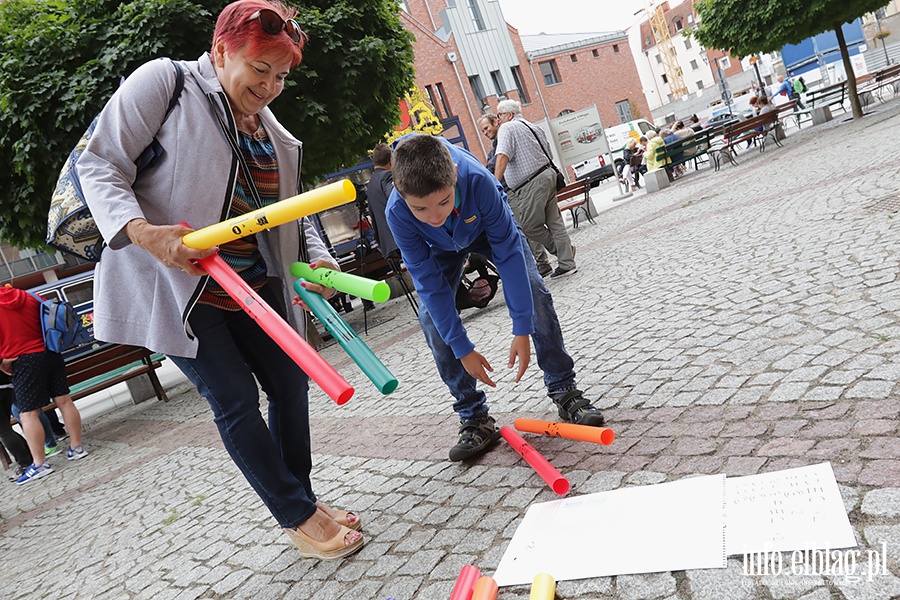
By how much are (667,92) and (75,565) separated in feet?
249

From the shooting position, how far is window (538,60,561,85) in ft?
124

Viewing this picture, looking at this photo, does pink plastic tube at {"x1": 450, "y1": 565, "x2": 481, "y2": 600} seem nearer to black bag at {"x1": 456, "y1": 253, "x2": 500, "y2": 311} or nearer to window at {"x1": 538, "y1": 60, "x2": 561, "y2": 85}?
black bag at {"x1": 456, "y1": 253, "x2": 500, "y2": 311}

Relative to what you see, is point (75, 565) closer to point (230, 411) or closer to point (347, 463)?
point (347, 463)

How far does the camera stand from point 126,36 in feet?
23.4

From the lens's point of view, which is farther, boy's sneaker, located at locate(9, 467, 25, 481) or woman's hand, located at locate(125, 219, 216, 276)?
boy's sneaker, located at locate(9, 467, 25, 481)

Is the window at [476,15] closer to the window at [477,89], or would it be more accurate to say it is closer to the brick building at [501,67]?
the brick building at [501,67]

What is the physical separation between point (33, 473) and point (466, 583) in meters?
6.11

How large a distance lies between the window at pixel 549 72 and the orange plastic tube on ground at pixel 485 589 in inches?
1509

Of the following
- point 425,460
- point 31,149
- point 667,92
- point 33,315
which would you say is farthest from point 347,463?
point 667,92

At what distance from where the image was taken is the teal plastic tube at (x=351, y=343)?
6.39ft

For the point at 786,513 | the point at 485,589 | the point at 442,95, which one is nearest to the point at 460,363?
the point at 485,589

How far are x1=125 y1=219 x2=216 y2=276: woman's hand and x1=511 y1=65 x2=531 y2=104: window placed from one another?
3569cm

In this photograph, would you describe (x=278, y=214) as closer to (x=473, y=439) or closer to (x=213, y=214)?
(x=213, y=214)

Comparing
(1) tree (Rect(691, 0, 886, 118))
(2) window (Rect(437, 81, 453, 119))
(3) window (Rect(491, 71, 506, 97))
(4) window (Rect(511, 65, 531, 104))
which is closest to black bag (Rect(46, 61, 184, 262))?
(1) tree (Rect(691, 0, 886, 118))
